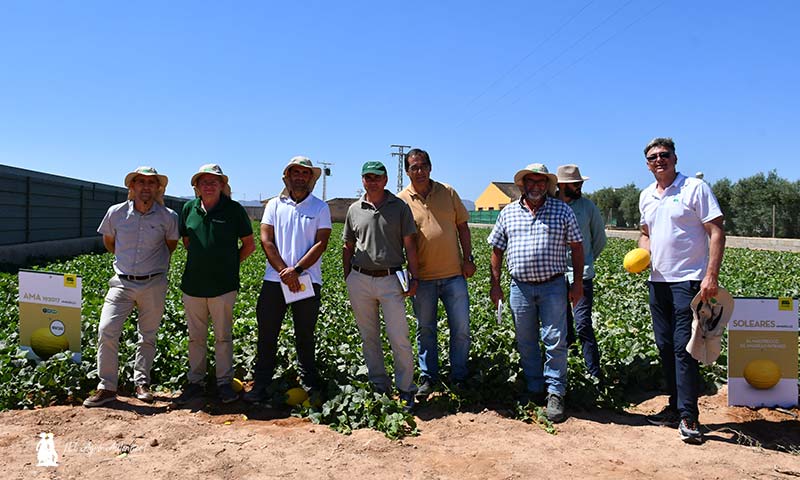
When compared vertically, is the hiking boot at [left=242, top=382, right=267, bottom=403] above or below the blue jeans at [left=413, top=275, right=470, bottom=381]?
below

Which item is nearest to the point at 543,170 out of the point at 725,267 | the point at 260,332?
the point at 260,332

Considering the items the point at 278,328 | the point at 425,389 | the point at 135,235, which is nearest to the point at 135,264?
the point at 135,235

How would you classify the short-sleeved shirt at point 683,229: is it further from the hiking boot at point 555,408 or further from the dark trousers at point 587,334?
the hiking boot at point 555,408

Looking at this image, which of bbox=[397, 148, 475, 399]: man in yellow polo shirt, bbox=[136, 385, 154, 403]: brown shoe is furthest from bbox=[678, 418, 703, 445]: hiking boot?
bbox=[136, 385, 154, 403]: brown shoe

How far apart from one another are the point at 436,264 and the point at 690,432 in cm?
228

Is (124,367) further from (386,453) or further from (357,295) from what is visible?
(386,453)

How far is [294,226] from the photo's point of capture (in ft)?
16.0

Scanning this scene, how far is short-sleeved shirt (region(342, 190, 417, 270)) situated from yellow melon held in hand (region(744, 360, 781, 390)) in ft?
9.86

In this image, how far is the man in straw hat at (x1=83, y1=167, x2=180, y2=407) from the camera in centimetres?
500

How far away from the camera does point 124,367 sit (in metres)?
5.41

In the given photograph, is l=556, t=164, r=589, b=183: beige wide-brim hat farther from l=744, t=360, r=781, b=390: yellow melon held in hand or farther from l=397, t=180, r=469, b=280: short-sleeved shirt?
l=744, t=360, r=781, b=390: yellow melon held in hand

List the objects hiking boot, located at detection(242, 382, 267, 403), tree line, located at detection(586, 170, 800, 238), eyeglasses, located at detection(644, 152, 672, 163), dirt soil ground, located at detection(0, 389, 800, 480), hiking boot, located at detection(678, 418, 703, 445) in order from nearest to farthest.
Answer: dirt soil ground, located at detection(0, 389, 800, 480) < hiking boot, located at detection(678, 418, 703, 445) < eyeglasses, located at detection(644, 152, 672, 163) < hiking boot, located at detection(242, 382, 267, 403) < tree line, located at detection(586, 170, 800, 238)

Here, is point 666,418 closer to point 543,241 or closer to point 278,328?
point 543,241

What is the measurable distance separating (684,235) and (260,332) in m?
3.49
